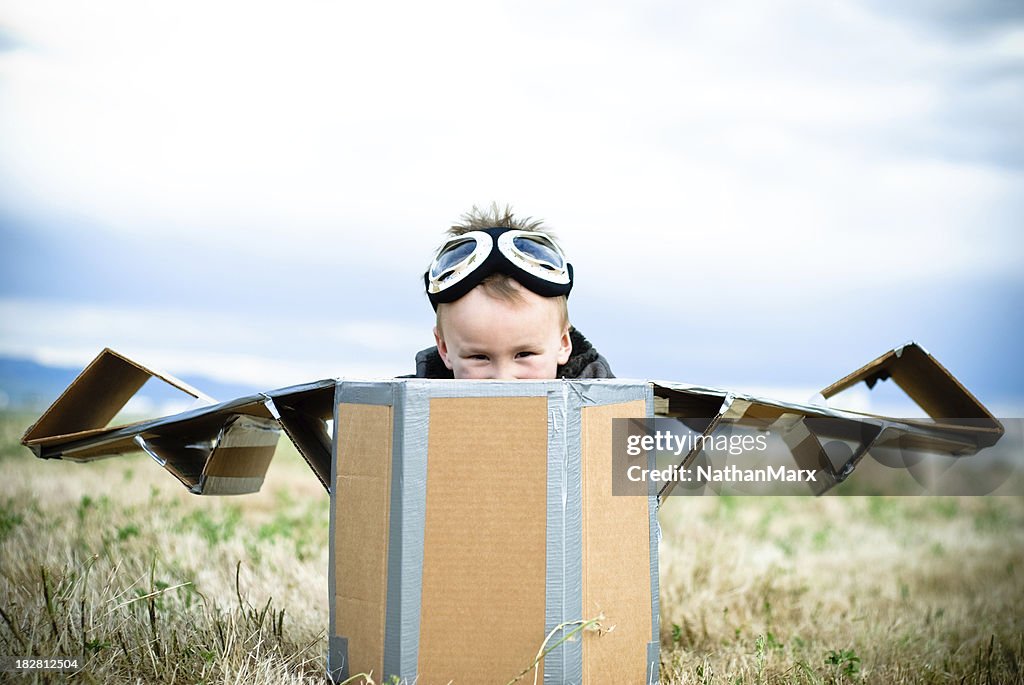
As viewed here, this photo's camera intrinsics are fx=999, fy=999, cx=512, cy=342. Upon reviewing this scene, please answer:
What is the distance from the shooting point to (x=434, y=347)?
3.46m

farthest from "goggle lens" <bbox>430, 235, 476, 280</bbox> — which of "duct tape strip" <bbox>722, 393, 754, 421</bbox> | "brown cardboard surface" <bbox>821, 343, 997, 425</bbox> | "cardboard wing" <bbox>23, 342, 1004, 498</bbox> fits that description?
"brown cardboard surface" <bbox>821, 343, 997, 425</bbox>

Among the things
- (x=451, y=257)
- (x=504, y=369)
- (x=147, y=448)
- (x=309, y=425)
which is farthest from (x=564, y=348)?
(x=147, y=448)

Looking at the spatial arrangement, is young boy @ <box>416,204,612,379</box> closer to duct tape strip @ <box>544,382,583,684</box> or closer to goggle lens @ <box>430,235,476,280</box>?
goggle lens @ <box>430,235,476,280</box>

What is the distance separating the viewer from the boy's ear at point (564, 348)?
3266 millimetres

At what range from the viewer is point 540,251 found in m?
3.12

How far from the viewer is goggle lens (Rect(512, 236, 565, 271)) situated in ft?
10.1

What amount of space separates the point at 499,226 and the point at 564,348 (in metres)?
0.55

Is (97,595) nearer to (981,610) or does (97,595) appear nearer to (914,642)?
(914,642)

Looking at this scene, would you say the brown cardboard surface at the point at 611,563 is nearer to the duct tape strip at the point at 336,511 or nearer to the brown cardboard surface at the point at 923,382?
the duct tape strip at the point at 336,511

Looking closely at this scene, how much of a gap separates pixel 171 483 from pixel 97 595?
3.34 meters

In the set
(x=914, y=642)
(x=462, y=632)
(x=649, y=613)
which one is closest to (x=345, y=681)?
(x=462, y=632)

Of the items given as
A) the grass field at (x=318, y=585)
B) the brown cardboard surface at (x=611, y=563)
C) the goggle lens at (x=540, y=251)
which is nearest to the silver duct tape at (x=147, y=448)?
the grass field at (x=318, y=585)
